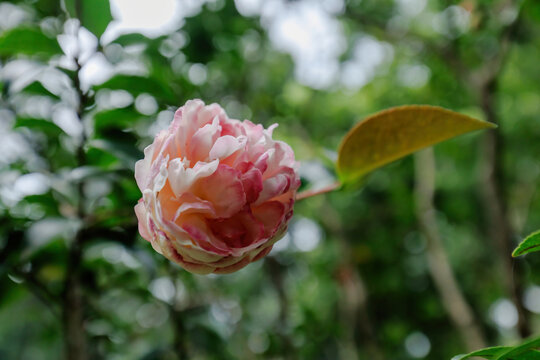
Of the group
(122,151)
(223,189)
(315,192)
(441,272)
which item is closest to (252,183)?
(223,189)

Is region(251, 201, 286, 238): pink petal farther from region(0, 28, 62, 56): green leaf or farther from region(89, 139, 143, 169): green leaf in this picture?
region(0, 28, 62, 56): green leaf

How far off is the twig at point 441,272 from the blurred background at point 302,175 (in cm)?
1

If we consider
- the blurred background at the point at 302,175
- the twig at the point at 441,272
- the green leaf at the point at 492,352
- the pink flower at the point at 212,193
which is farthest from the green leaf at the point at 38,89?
the twig at the point at 441,272

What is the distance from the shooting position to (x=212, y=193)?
0.30 m

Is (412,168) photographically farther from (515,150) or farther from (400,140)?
(400,140)

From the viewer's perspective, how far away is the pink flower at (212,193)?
30 centimetres

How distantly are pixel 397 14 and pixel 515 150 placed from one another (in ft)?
5.64

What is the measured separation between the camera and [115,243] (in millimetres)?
574

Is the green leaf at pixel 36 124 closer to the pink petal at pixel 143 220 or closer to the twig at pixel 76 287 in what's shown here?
the twig at pixel 76 287

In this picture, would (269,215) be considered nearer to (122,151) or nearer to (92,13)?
(122,151)

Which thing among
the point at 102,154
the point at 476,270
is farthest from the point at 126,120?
the point at 476,270

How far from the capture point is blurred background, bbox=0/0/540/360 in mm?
581

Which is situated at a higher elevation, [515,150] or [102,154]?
[102,154]

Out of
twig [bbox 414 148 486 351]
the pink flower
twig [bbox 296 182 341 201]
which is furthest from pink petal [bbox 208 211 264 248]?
twig [bbox 414 148 486 351]
